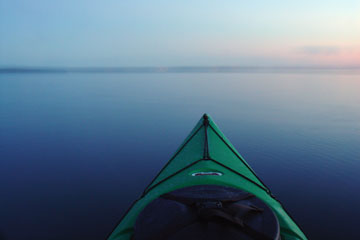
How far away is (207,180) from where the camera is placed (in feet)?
8.92

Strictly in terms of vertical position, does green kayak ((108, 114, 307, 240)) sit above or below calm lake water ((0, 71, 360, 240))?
above

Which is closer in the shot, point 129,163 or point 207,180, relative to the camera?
point 207,180

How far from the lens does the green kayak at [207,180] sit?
2.28 metres

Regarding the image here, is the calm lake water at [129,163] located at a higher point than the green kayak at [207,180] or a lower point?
lower

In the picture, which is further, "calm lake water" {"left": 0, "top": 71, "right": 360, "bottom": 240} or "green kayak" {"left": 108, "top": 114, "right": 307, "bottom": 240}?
"calm lake water" {"left": 0, "top": 71, "right": 360, "bottom": 240}

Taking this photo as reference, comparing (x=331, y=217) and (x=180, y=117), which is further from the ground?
(x=180, y=117)

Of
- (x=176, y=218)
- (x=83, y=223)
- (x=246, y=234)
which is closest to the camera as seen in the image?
(x=246, y=234)

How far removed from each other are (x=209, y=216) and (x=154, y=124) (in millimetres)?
8620

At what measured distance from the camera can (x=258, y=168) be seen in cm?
607

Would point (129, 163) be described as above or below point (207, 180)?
below

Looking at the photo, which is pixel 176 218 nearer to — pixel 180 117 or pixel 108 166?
pixel 108 166

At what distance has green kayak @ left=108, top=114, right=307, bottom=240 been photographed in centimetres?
228

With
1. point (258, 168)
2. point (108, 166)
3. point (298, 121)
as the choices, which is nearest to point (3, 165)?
point (108, 166)

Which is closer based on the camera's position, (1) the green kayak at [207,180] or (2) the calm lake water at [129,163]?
(1) the green kayak at [207,180]
